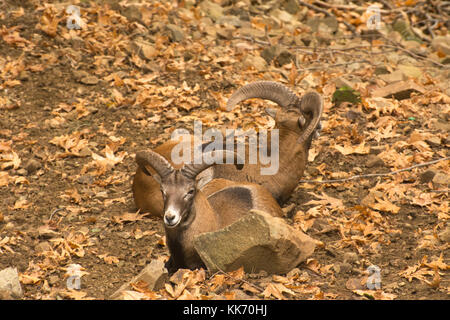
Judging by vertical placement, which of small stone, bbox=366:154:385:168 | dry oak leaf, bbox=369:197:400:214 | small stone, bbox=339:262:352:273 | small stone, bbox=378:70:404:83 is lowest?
small stone, bbox=378:70:404:83

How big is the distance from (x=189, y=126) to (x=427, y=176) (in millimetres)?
3762

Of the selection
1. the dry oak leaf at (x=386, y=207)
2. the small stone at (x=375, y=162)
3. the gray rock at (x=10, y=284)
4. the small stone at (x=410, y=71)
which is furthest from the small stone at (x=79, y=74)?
the small stone at (x=410, y=71)

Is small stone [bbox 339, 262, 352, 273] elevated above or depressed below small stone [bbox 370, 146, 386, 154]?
above

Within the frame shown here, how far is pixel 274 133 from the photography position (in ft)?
26.7

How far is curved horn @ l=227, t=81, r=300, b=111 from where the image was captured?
811cm

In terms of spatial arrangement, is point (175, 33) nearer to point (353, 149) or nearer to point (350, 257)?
point (353, 149)

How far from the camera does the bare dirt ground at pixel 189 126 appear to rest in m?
6.29

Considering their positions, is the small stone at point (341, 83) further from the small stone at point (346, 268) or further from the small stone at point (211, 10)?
the small stone at point (346, 268)

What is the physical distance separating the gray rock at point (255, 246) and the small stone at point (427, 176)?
2554 millimetres

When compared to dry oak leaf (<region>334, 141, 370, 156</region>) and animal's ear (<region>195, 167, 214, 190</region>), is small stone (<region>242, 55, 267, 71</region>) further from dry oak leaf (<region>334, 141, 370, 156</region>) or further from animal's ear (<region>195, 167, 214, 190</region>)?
animal's ear (<region>195, 167, 214, 190</region>)

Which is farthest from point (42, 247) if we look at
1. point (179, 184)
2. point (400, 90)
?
point (400, 90)

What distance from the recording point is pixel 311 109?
25.6 ft

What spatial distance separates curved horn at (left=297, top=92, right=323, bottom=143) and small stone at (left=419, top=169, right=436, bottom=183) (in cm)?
155

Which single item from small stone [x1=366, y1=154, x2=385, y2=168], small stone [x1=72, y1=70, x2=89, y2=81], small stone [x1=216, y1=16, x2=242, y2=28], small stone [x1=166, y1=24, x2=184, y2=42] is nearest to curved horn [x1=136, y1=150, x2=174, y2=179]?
small stone [x1=366, y1=154, x2=385, y2=168]
